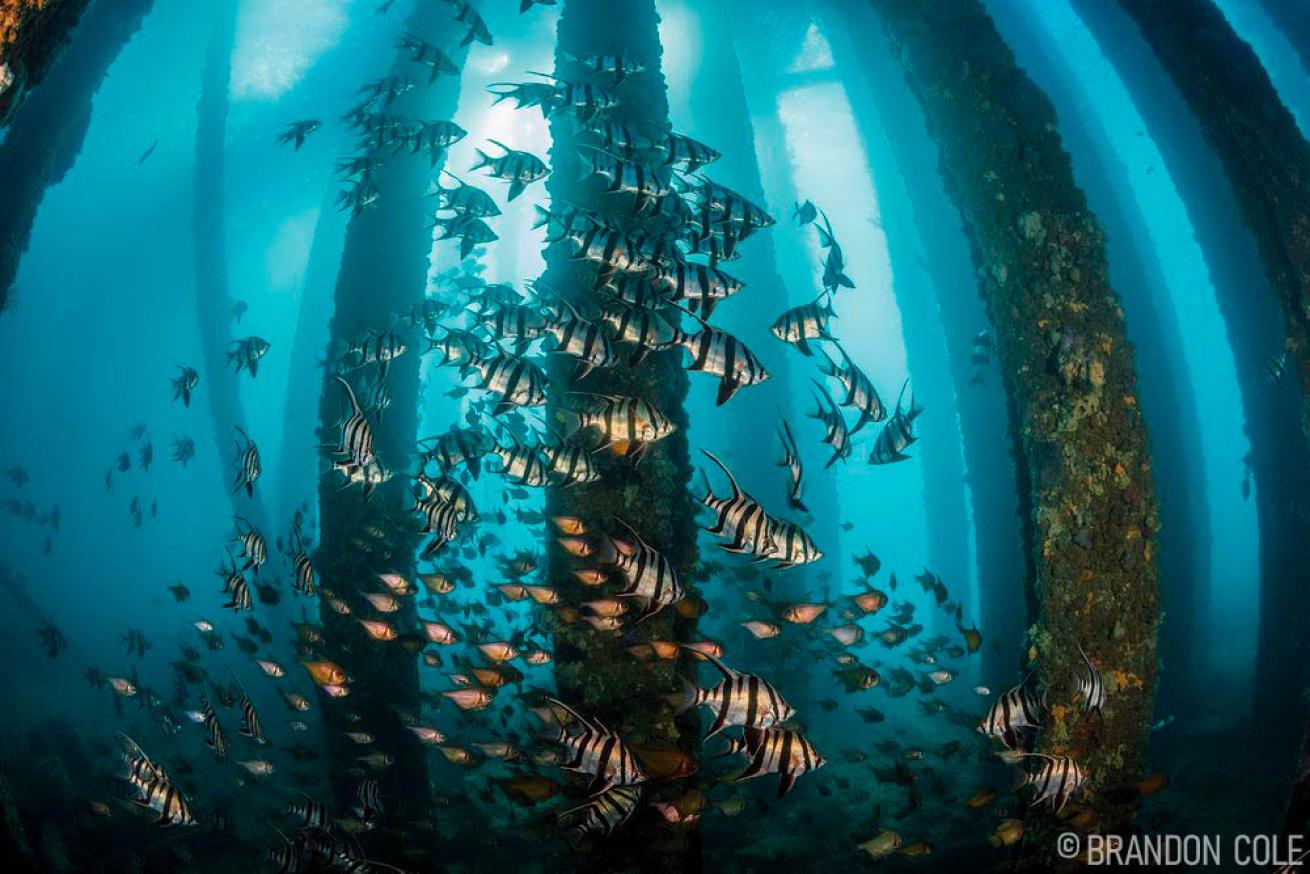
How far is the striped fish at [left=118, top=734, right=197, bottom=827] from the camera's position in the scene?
409cm

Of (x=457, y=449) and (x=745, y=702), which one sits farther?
(x=457, y=449)

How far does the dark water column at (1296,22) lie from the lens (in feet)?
44.5

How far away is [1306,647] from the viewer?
839cm

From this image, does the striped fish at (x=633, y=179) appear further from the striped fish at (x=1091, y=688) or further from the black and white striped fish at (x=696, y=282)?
the striped fish at (x=1091, y=688)

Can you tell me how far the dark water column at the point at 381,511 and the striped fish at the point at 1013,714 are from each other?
6.08 metres

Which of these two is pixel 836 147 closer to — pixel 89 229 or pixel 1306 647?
pixel 1306 647

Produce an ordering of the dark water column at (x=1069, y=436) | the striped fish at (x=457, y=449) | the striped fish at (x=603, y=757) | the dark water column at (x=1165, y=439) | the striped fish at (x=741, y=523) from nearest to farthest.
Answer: the striped fish at (x=603, y=757) < the striped fish at (x=741, y=523) < the dark water column at (x=1069, y=436) < the striped fish at (x=457, y=449) < the dark water column at (x=1165, y=439)

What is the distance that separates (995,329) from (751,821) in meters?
7.20

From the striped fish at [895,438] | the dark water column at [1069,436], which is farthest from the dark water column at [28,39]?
the dark water column at [1069,436]

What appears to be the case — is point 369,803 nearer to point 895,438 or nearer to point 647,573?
point 647,573

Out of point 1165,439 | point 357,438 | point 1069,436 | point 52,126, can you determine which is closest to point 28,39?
point 357,438

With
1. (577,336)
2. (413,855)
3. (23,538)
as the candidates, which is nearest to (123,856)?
(413,855)

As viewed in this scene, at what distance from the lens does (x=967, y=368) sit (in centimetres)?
1137

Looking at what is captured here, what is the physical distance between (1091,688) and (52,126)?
48.7ft
